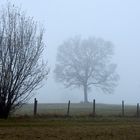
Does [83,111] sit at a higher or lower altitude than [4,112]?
higher

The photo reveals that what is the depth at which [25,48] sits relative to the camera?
33.1 m

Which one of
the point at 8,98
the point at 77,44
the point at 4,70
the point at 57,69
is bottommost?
the point at 8,98

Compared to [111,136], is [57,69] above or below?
above

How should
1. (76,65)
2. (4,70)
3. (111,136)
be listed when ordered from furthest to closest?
(76,65) → (4,70) → (111,136)

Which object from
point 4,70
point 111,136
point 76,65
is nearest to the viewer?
point 111,136

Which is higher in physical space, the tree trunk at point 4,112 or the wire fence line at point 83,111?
the wire fence line at point 83,111

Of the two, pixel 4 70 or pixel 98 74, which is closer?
pixel 4 70

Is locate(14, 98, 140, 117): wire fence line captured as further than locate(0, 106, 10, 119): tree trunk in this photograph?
Yes

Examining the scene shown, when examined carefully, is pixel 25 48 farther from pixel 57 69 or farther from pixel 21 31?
pixel 57 69

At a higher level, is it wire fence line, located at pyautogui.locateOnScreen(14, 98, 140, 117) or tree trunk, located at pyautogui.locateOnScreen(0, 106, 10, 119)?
wire fence line, located at pyautogui.locateOnScreen(14, 98, 140, 117)

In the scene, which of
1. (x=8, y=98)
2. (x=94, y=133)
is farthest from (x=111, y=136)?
(x=8, y=98)

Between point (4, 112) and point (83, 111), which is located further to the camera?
point (83, 111)

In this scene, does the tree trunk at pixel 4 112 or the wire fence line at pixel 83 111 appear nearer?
the tree trunk at pixel 4 112

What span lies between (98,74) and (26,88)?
2497 inches
